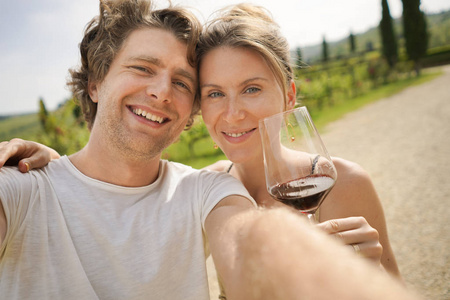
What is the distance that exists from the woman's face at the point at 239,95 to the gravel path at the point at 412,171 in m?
2.44

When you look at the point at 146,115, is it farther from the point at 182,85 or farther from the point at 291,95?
the point at 291,95

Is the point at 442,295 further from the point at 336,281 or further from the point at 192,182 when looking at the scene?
the point at 336,281

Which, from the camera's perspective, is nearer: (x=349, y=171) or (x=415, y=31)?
(x=349, y=171)

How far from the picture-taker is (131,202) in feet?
6.72

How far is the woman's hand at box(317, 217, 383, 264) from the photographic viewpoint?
127cm

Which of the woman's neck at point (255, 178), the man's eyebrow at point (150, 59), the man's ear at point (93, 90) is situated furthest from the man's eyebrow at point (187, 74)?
the man's ear at point (93, 90)

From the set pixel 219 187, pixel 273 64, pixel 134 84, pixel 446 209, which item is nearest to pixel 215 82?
pixel 273 64

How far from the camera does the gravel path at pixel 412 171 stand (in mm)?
4199

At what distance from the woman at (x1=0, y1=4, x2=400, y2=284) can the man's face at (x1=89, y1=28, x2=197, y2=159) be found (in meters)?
0.20

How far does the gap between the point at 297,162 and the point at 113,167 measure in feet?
4.44

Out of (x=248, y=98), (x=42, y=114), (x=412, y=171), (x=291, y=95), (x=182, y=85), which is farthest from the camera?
(x=42, y=114)

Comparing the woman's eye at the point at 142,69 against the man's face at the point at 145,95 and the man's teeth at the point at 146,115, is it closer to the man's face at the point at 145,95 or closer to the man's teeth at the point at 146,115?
the man's face at the point at 145,95

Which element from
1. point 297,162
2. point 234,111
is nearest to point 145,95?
point 234,111

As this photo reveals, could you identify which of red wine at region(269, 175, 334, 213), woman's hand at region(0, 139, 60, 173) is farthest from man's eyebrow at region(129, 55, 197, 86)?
red wine at region(269, 175, 334, 213)
